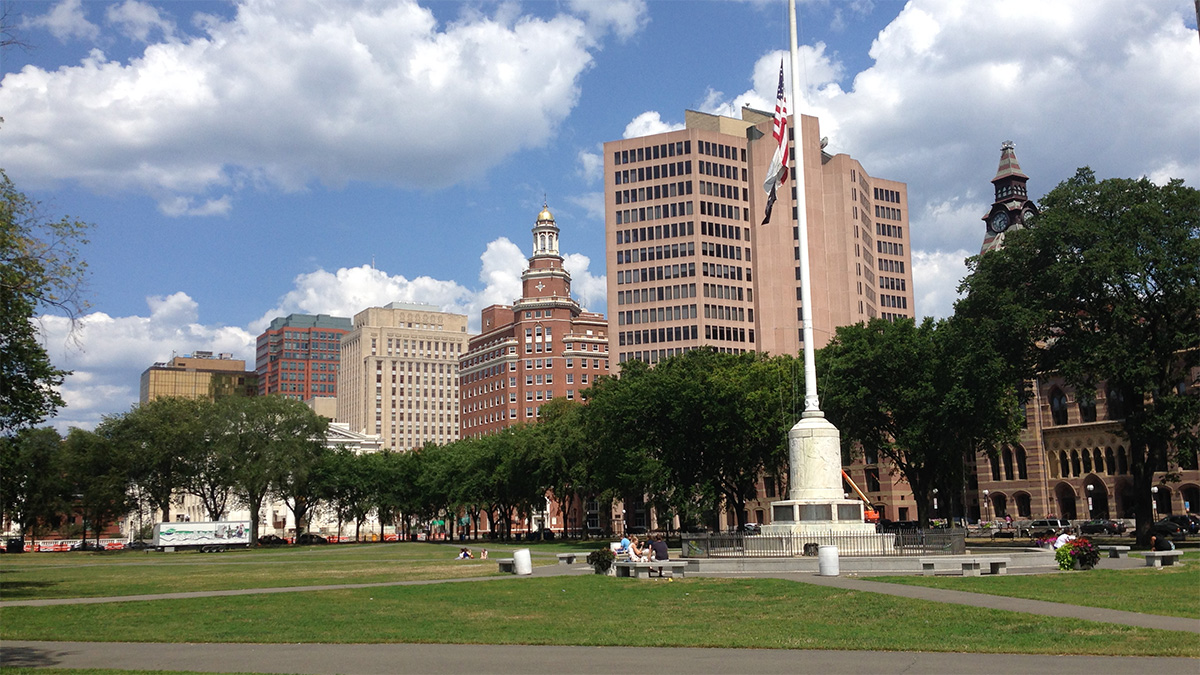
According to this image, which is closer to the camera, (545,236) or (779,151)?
(779,151)

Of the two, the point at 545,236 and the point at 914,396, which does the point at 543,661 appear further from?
the point at 545,236

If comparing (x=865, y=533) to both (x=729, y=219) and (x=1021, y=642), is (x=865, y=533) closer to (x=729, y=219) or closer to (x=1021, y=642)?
(x=1021, y=642)

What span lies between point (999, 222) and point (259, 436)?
108 meters

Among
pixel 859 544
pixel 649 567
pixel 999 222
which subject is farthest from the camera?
pixel 999 222

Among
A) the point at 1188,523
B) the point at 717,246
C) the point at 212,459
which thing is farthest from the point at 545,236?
the point at 1188,523

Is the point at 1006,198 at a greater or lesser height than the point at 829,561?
greater

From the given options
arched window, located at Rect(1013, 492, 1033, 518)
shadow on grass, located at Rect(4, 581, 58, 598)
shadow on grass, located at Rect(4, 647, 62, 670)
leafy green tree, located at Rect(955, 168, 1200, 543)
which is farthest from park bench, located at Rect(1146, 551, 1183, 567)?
arched window, located at Rect(1013, 492, 1033, 518)

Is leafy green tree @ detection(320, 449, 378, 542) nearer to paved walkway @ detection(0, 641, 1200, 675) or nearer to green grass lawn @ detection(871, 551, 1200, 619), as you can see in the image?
green grass lawn @ detection(871, 551, 1200, 619)

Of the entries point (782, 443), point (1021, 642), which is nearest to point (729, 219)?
point (782, 443)

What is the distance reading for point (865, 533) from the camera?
37438mm

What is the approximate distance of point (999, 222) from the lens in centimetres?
14838

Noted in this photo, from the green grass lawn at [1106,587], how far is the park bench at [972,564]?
0.68 meters

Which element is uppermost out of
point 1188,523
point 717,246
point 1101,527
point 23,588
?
point 717,246

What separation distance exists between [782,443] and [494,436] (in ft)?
154
